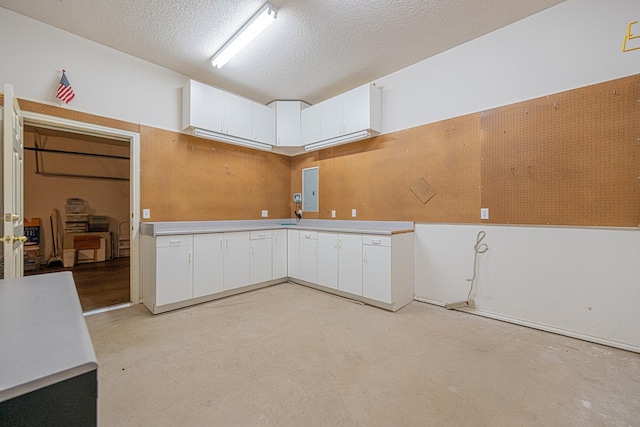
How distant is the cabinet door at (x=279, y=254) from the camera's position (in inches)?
160

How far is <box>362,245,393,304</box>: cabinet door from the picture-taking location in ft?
10.0

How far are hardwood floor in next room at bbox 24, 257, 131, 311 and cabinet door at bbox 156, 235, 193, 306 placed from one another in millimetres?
827

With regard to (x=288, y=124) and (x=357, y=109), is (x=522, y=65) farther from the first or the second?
(x=288, y=124)

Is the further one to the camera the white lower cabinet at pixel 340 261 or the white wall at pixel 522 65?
the white lower cabinet at pixel 340 261

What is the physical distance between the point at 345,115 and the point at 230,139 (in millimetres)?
1725

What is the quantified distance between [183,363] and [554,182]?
3.61m

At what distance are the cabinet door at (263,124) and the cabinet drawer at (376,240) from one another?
91.1 inches

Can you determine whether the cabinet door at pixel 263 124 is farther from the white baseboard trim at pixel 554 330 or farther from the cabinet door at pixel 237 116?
the white baseboard trim at pixel 554 330

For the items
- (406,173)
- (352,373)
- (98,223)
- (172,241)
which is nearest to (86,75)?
(172,241)

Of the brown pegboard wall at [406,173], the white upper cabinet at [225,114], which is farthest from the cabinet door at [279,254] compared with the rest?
the white upper cabinet at [225,114]

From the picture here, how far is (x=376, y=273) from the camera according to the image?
3148 millimetres

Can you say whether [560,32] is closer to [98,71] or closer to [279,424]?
[279,424]

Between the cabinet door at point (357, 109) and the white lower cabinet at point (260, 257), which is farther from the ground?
the cabinet door at point (357, 109)

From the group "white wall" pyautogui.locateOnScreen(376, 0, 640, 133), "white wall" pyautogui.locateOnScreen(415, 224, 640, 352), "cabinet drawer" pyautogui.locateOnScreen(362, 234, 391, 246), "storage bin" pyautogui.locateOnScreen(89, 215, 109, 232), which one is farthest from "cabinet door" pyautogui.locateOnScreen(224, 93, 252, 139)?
"storage bin" pyautogui.locateOnScreen(89, 215, 109, 232)
